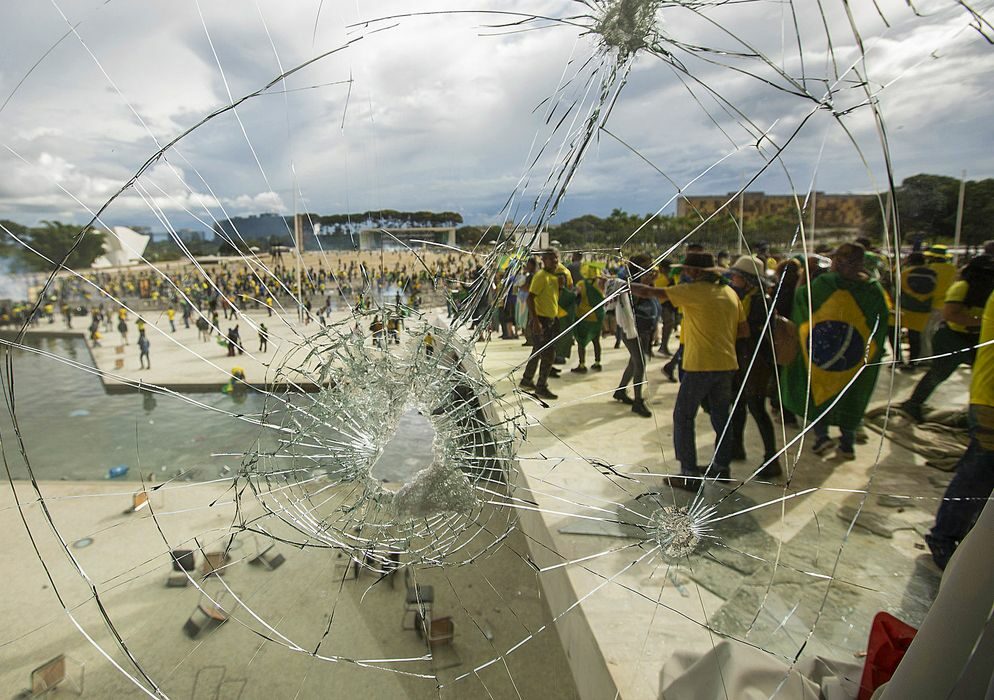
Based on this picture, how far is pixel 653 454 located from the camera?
2242mm

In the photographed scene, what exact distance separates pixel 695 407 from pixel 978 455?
1.10 metres

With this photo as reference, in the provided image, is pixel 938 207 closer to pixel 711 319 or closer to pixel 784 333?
pixel 784 333

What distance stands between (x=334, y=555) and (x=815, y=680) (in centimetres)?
219

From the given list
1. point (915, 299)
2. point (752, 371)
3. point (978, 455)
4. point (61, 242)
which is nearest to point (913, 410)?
point (978, 455)

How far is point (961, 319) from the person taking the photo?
3.40 ft

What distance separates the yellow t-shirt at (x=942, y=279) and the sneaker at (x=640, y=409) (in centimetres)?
163

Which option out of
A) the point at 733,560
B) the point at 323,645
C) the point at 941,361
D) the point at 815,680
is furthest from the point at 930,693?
the point at 323,645

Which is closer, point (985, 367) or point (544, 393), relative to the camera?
point (985, 367)

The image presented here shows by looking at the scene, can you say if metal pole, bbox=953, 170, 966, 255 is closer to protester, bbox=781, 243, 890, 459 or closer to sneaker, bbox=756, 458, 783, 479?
protester, bbox=781, 243, 890, 459

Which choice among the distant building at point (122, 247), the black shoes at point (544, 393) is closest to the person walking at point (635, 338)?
the black shoes at point (544, 393)

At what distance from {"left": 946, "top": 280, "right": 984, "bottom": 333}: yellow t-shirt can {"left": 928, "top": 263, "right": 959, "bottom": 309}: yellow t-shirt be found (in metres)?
0.01

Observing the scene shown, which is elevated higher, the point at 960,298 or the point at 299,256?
the point at 299,256

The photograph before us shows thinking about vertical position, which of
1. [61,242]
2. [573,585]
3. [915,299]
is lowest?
[573,585]

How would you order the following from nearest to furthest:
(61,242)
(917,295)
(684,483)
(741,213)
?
(917,295) < (741,213) < (684,483) < (61,242)
